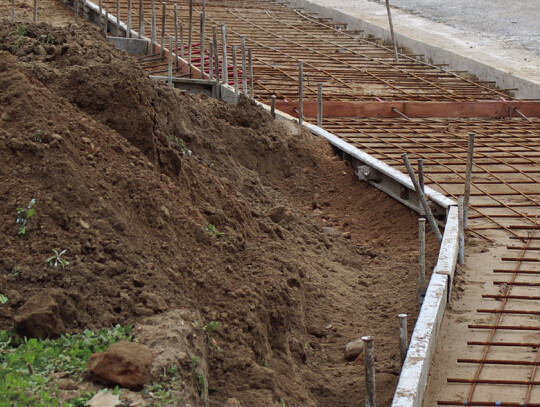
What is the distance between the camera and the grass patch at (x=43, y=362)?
12.7ft

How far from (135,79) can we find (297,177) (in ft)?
11.1

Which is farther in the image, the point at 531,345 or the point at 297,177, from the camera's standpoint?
the point at 297,177

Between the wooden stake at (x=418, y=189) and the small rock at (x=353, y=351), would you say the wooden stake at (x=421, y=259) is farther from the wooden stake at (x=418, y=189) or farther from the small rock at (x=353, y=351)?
the small rock at (x=353, y=351)

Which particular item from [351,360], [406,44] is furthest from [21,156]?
[406,44]

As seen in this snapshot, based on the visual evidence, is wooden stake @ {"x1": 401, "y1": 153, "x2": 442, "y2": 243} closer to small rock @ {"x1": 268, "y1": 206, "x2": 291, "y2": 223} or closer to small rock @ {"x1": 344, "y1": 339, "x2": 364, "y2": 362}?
small rock @ {"x1": 268, "y1": 206, "x2": 291, "y2": 223}

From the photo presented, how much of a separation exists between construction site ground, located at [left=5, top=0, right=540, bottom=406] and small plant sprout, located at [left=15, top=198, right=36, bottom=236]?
4.04 feet

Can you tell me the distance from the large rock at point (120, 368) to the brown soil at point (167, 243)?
1.46ft

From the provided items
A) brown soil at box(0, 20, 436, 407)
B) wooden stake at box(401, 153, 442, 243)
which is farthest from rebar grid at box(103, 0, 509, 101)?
wooden stake at box(401, 153, 442, 243)

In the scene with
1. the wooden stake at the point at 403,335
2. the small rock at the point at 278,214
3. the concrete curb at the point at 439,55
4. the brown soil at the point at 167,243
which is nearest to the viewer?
the brown soil at the point at 167,243

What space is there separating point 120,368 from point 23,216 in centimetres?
127

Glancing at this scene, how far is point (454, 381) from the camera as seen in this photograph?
567cm

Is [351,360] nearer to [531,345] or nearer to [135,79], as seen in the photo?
[531,345]

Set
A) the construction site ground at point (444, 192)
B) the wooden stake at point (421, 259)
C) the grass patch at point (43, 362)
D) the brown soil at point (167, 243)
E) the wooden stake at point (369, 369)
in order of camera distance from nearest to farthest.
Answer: the grass patch at point (43, 362)
the wooden stake at point (369, 369)
the brown soil at point (167, 243)
the construction site ground at point (444, 192)
the wooden stake at point (421, 259)

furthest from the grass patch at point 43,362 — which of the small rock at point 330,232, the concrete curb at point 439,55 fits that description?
the concrete curb at point 439,55
